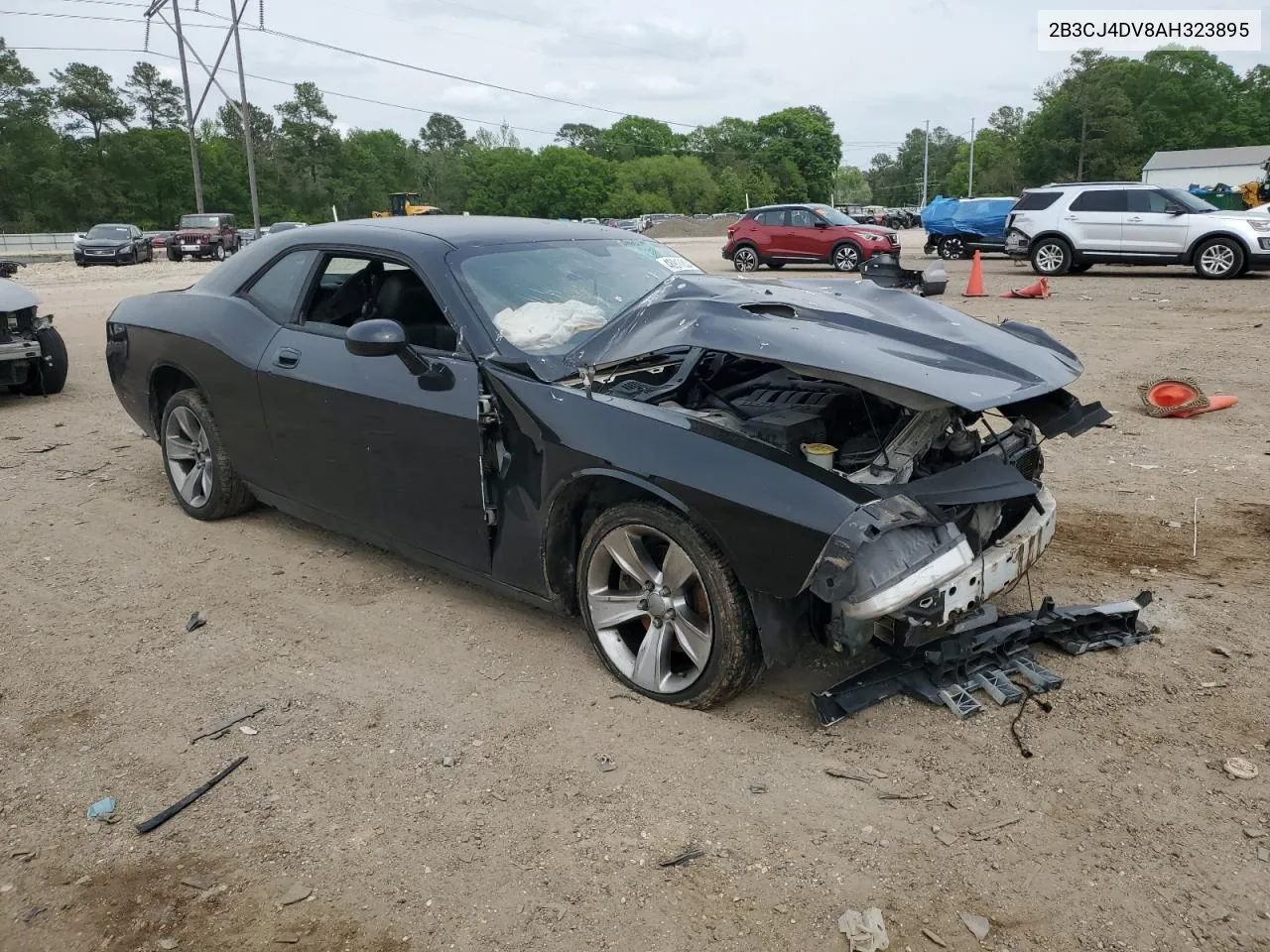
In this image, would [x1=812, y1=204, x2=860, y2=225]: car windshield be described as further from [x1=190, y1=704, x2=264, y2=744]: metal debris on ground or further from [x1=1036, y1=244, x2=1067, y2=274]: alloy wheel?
[x1=190, y1=704, x2=264, y2=744]: metal debris on ground

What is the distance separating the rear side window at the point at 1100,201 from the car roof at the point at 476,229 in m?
15.6

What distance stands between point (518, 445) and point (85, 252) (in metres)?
32.8

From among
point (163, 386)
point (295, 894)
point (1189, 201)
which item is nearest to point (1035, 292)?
point (1189, 201)

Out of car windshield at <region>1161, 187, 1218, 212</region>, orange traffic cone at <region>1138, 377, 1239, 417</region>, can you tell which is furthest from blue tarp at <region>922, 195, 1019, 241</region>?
orange traffic cone at <region>1138, 377, 1239, 417</region>

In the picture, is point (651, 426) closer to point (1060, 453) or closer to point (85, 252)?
point (1060, 453)

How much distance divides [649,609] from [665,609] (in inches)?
2.7

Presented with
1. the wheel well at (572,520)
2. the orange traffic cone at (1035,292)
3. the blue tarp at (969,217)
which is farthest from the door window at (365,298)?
the blue tarp at (969,217)

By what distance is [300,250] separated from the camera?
4566mm

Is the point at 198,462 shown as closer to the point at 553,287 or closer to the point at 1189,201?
the point at 553,287

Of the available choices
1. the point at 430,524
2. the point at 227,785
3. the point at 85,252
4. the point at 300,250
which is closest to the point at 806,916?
the point at 227,785

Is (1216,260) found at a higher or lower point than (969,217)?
lower

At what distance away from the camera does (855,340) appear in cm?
337

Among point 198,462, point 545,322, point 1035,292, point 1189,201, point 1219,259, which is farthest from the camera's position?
point 1189,201

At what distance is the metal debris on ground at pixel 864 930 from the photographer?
7.29 feet
